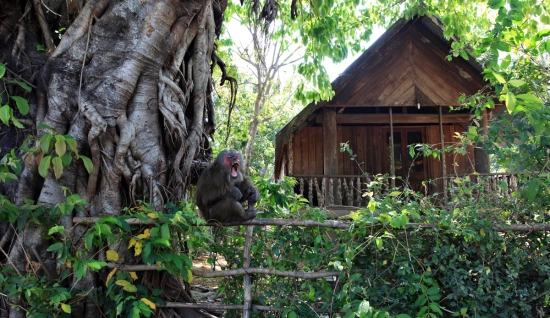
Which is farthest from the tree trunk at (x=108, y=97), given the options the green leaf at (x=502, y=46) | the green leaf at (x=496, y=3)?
the green leaf at (x=502, y=46)

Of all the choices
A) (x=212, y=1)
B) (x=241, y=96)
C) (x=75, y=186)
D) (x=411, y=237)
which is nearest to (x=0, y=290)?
(x=75, y=186)

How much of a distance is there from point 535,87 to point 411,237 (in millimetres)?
1828

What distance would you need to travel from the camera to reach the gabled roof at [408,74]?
10.3 meters

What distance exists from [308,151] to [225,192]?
7.59 meters

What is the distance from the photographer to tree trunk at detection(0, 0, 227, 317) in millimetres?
3824

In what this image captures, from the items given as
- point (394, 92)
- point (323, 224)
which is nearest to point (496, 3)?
point (323, 224)

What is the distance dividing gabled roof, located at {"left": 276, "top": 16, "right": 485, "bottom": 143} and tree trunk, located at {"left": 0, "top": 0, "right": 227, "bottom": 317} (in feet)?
19.8

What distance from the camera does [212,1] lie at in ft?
16.4

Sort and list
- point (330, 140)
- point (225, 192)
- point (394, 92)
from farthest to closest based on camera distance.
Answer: point (394, 92)
point (330, 140)
point (225, 192)

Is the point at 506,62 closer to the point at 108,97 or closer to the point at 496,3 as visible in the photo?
the point at 496,3

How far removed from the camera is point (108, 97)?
3961 mm

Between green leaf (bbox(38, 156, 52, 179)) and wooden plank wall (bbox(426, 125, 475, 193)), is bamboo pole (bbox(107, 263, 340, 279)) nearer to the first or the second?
green leaf (bbox(38, 156, 52, 179))

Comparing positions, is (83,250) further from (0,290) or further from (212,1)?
(212,1)

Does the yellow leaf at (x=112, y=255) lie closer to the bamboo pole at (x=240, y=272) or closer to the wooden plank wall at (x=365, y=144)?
the bamboo pole at (x=240, y=272)
